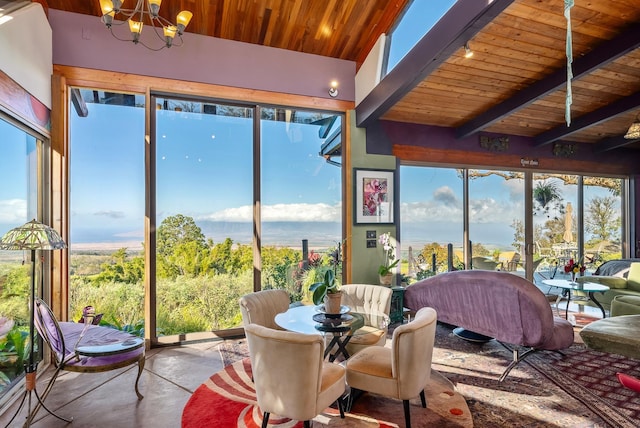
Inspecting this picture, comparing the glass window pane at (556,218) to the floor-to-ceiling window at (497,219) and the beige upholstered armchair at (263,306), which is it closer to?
the floor-to-ceiling window at (497,219)

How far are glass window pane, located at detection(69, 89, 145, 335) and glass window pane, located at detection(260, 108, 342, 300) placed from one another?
152cm

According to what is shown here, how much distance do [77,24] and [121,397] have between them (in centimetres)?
388

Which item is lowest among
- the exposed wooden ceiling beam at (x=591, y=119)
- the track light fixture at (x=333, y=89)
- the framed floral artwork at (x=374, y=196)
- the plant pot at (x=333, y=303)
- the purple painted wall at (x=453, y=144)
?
the plant pot at (x=333, y=303)

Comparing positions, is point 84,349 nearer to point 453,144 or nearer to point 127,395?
point 127,395

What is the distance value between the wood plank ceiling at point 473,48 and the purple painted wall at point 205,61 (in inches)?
5.1

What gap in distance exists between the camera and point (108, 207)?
4043 mm

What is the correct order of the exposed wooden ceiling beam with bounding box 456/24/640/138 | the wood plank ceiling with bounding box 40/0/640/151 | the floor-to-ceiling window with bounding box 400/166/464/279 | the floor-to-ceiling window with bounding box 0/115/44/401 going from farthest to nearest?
the floor-to-ceiling window with bounding box 400/166/464/279 → the exposed wooden ceiling beam with bounding box 456/24/640/138 → the wood plank ceiling with bounding box 40/0/640/151 → the floor-to-ceiling window with bounding box 0/115/44/401

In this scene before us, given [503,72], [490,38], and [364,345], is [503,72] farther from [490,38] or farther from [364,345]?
[364,345]

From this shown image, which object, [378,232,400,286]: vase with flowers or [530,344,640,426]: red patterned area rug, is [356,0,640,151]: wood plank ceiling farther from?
[530,344,640,426]: red patterned area rug

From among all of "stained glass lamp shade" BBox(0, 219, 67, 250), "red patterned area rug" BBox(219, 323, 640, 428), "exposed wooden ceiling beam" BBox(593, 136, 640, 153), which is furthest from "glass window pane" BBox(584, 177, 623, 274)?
"stained glass lamp shade" BBox(0, 219, 67, 250)

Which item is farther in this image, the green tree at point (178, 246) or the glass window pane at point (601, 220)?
the glass window pane at point (601, 220)

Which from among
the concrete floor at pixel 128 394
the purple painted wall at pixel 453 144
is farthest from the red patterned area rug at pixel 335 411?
the purple painted wall at pixel 453 144

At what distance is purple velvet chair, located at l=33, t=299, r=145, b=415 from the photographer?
2.49 metres

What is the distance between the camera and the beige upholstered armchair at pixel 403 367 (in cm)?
230
